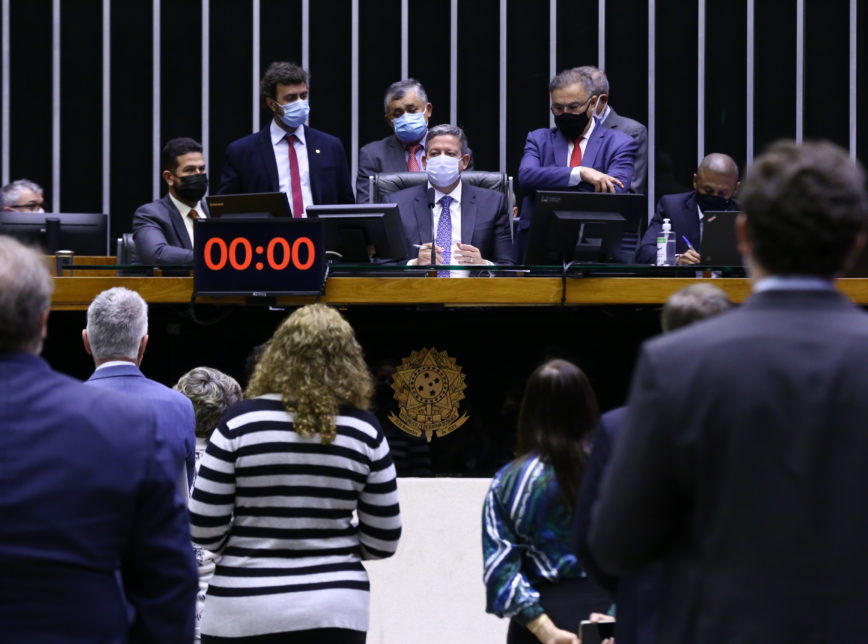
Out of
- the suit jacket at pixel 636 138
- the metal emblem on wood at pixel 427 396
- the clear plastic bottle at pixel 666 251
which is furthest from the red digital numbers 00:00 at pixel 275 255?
the suit jacket at pixel 636 138

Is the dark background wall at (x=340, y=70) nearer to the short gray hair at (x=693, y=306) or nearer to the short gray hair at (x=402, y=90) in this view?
the short gray hair at (x=402, y=90)

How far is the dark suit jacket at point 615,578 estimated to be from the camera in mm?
2457

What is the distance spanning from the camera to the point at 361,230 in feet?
18.1

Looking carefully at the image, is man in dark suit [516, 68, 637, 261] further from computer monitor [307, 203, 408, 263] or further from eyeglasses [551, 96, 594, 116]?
computer monitor [307, 203, 408, 263]

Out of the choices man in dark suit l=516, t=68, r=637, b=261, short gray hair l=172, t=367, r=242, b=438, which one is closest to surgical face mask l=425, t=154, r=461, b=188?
man in dark suit l=516, t=68, r=637, b=261

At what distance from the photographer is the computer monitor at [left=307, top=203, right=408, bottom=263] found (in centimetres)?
548

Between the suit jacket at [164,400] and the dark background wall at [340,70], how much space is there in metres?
5.95

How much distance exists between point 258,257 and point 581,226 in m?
1.29

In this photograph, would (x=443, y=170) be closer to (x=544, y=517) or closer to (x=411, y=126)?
(x=411, y=126)

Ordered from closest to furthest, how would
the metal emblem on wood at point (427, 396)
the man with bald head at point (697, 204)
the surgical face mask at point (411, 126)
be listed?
the metal emblem on wood at point (427, 396) < the man with bald head at point (697, 204) < the surgical face mask at point (411, 126)

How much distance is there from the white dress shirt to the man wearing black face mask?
65 centimetres

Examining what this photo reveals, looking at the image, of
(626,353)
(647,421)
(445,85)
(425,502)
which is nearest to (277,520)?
(647,421)

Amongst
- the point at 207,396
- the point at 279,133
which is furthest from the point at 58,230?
the point at 207,396

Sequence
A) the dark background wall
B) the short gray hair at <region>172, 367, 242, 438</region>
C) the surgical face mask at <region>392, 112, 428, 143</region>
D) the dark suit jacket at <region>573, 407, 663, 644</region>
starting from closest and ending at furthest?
the dark suit jacket at <region>573, 407, 663, 644</region>, the short gray hair at <region>172, 367, 242, 438</region>, the surgical face mask at <region>392, 112, 428, 143</region>, the dark background wall
